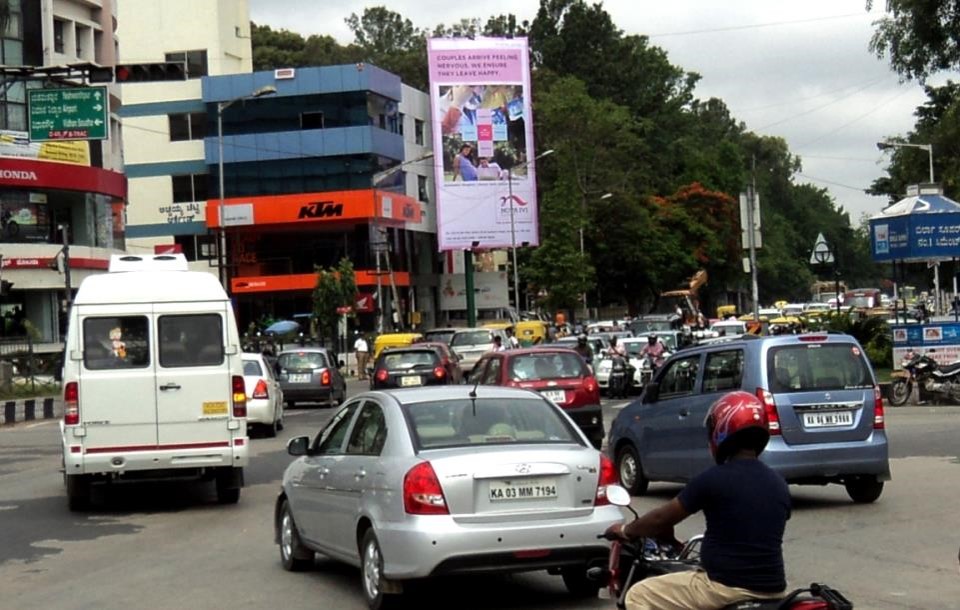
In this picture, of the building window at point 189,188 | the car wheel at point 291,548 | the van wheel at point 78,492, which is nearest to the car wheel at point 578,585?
the car wheel at point 291,548

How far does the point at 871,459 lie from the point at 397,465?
6.69 meters

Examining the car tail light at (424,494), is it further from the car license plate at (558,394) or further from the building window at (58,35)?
the building window at (58,35)

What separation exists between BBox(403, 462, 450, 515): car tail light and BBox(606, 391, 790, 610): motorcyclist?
11.2 feet

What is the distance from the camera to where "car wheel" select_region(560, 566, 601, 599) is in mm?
10430

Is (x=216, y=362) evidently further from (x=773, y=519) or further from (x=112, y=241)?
(x=112, y=241)

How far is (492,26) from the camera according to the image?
358 feet

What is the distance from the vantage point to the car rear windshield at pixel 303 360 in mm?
37344

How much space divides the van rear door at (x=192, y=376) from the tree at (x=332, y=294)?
162 ft

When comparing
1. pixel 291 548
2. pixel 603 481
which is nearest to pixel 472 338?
pixel 291 548

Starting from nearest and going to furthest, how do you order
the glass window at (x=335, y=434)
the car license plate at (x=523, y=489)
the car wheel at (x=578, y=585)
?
the car license plate at (x=523, y=489), the car wheel at (x=578, y=585), the glass window at (x=335, y=434)

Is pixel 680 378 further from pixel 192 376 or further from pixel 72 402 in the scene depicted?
pixel 72 402

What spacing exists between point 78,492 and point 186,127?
63.4m

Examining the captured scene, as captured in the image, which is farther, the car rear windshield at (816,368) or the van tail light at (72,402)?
the van tail light at (72,402)

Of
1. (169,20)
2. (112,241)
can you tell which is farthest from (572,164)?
(112,241)
